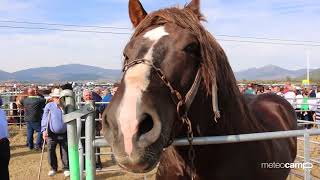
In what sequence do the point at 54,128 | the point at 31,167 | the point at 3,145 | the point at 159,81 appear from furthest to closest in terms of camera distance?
the point at 31,167 < the point at 54,128 < the point at 3,145 < the point at 159,81

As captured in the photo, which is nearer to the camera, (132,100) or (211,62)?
(132,100)

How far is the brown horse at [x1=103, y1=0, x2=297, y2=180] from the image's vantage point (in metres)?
1.74

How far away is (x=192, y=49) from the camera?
2113 mm

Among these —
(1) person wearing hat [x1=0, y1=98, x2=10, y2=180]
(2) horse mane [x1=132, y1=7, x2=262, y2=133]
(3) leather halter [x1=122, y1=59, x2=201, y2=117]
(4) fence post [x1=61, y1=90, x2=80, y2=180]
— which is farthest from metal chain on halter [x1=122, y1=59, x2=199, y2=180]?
(1) person wearing hat [x1=0, y1=98, x2=10, y2=180]

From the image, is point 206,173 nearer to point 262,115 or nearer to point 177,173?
point 177,173

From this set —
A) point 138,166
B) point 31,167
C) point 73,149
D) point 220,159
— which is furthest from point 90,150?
point 31,167

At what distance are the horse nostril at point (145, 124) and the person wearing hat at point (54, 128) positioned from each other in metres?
6.83

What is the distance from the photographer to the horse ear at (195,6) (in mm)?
2346

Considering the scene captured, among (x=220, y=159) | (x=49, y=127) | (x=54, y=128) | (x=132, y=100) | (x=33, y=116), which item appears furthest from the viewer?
(x=33, y=116)

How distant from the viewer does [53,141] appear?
29.9ft

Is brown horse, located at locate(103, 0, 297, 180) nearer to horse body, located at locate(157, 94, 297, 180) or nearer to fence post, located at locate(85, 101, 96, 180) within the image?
horse body, located at locate(157, 94, 297, 180)

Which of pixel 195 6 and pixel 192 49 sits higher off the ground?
pixel 195 6

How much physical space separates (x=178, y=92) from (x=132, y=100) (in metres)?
0.33

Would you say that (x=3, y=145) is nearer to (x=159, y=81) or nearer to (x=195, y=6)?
(x=195, y=6)
